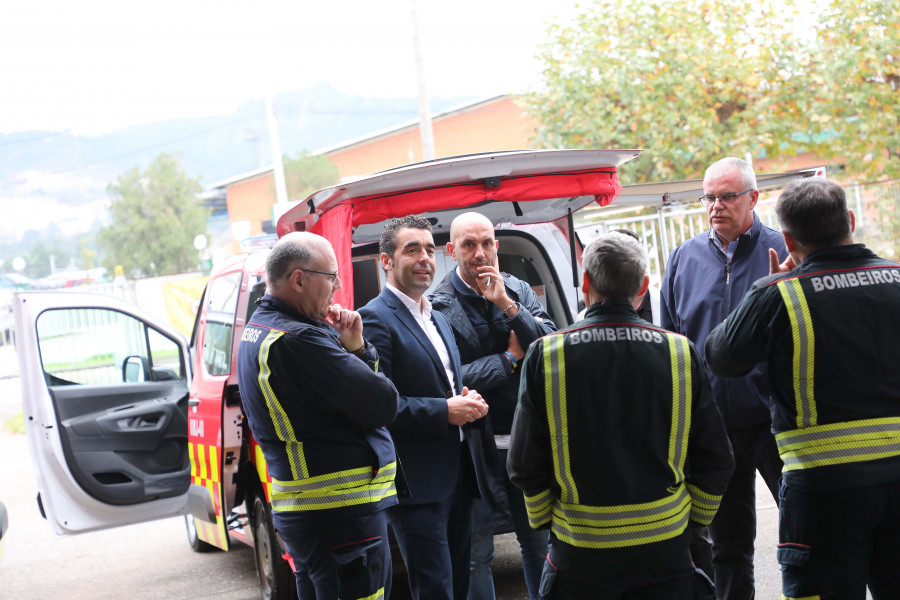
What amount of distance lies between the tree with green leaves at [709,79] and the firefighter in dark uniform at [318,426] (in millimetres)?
9979

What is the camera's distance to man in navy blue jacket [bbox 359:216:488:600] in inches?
134

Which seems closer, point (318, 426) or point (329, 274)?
point (318, 426)

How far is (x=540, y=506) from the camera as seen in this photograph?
261cm

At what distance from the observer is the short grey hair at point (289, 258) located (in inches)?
121

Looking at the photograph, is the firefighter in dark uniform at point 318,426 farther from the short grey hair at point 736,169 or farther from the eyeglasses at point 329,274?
the short grey hair at point 736,169

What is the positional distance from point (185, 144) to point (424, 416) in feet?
667

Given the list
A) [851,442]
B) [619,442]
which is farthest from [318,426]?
[851,442]

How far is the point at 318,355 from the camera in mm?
2914

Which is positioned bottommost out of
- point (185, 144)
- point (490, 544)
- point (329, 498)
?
point (490, 544)

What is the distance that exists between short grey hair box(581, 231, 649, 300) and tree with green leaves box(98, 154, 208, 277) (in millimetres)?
40416

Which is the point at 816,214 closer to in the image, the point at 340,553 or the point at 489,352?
the point at 489,352

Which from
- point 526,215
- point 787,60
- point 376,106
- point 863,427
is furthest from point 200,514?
point 376,106

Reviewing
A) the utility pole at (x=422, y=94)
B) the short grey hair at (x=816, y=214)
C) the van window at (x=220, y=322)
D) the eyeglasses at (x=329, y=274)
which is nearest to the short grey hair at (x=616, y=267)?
the short grey hair at (x=816, y=214)

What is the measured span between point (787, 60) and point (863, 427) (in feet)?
38.1
